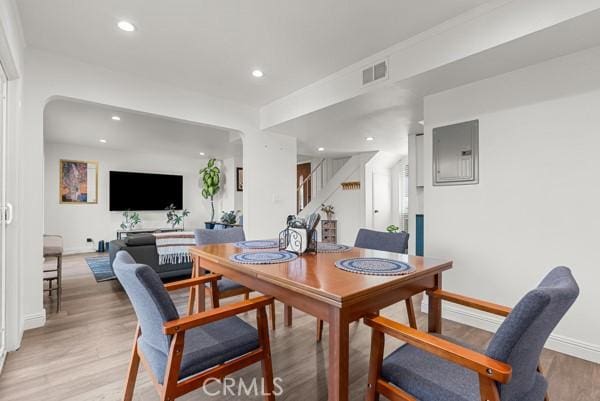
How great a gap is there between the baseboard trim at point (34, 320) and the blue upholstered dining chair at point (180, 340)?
Answer: 1.79 m

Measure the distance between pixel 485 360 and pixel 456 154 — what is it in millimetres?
2244

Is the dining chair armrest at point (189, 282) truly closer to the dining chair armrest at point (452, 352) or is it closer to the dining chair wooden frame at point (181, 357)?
the dining chair wooden frame at point (181, 357)

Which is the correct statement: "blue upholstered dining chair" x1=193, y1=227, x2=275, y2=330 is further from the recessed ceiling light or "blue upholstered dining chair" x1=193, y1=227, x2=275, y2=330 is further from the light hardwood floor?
the recessed ceiling light

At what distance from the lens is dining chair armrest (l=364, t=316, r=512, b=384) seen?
0.84 m

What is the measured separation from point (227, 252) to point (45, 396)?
1.23m

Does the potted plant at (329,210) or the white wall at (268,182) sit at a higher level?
the white wall at (268,182)

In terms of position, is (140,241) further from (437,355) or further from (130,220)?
Result: (130,220)

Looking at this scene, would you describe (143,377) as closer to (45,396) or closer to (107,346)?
(45,396)

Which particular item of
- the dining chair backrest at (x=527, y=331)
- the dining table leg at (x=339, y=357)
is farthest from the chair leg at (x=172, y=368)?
the dining chair backrest at (x=527, y=331)

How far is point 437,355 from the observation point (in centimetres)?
96

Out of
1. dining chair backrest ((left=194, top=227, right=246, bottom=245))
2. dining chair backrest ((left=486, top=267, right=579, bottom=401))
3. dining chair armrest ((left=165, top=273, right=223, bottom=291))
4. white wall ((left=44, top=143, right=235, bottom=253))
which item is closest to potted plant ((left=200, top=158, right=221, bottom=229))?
white wall ((left=44, top=143, right=235, bottom=253))

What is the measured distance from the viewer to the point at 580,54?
6.78 ft

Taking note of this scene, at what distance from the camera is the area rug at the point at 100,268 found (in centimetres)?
417

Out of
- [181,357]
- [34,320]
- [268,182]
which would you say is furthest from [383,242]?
[34,320]
